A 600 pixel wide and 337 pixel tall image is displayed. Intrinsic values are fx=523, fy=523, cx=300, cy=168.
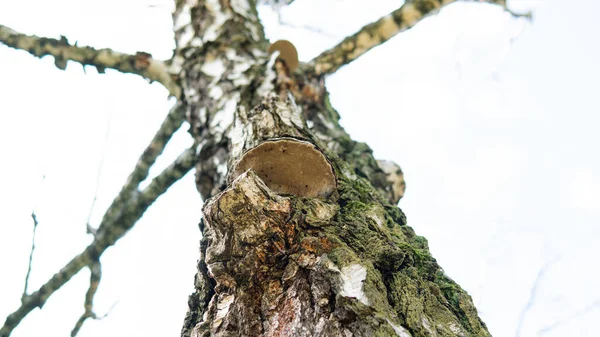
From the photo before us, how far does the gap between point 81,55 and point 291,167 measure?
2701 mm

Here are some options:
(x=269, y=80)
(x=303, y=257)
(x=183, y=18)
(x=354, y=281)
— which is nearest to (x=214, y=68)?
(x=269, y=80)

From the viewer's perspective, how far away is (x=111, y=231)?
151 inches

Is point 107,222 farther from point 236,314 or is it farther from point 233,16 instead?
point 236,314

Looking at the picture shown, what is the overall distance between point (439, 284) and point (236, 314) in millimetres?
682

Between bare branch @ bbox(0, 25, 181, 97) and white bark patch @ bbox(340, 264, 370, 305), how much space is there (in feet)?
8.90

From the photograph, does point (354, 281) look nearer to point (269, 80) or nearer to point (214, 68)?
point (269, 80)

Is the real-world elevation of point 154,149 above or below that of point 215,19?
below

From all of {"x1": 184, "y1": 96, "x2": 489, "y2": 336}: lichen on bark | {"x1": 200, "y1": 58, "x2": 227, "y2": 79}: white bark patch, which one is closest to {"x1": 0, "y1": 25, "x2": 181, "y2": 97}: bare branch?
{"x1": 200, "y1": 58, "x2": 227, "y2": 79}: white bark patch

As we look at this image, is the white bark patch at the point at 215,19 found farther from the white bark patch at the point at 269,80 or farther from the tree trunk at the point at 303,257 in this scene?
the tree trunk at the point at 303,257

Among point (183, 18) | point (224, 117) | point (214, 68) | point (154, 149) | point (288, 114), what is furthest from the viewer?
point (154, 149)

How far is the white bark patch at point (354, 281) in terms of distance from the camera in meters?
1.31

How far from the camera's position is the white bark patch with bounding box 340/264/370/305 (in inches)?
51.5

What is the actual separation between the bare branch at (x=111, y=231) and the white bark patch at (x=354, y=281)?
2.40m

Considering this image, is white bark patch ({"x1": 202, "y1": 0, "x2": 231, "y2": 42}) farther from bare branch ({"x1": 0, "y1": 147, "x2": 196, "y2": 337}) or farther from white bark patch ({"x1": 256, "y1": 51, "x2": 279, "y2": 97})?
bare branch ({"x1": 0, "y1": 147, "x2": 196, "y2": 337})
